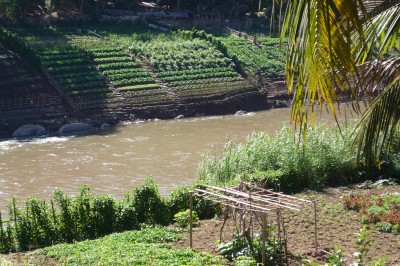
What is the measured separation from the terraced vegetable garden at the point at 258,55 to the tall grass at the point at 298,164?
33.5m

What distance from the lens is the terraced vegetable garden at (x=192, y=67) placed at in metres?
50.6

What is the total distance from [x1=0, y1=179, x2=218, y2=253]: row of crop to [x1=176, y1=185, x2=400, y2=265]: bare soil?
1.19m

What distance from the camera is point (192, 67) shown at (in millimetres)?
53906

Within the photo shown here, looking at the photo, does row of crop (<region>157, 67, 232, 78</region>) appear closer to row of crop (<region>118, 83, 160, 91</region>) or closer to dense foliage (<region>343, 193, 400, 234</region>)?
row of crop (<region>118, 83, 160, 91</region>)

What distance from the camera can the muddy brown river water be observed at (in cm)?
3038

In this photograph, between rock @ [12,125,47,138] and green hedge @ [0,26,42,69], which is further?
green hedge @ [0,26,42,69]

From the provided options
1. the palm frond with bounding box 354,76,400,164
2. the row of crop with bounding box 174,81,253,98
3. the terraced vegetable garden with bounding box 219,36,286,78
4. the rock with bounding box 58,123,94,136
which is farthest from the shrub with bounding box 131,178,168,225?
the terraced vegetable garden with bounding box 219,36,286,78

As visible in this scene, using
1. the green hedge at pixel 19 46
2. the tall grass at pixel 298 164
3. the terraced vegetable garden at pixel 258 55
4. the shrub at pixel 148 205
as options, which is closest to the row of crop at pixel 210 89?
the terraced vegetable garden at pixel 258 55

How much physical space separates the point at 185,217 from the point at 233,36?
1894 inches

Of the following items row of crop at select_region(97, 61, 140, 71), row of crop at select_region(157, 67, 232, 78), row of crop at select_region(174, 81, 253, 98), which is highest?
row of crop at select_region(97, 61, 140, 71)

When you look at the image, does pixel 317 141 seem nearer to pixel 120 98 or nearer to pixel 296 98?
pixel 296 98

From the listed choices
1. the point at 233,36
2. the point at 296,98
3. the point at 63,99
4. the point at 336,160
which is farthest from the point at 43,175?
the point at 233,36

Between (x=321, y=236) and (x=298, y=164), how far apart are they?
551cm

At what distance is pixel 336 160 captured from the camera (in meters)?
20.7
